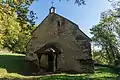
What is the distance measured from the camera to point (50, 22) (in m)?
42.5

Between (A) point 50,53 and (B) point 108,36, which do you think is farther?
(B) point 108,36

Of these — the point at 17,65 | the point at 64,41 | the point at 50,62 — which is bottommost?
the point at 17,65

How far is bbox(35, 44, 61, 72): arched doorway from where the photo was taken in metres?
39.2

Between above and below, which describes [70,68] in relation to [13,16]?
below

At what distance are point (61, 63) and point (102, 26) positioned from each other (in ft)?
110

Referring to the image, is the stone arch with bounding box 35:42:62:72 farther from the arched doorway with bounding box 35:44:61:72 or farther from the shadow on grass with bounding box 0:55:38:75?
the shadow on grass with bounding box 0:55:38:75

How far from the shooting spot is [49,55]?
4053 centimetres

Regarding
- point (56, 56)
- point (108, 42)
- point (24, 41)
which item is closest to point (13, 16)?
point (56, 56)

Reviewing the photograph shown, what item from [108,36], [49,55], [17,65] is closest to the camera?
[17,65]

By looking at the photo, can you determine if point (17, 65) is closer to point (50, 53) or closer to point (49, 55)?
point (49, 55)

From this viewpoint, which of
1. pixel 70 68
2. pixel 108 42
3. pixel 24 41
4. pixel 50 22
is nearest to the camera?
pixel 70 68

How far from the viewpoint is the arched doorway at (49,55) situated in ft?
129

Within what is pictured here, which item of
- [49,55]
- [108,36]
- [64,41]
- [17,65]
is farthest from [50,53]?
[108,36]

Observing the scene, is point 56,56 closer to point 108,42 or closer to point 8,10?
point 8,10
